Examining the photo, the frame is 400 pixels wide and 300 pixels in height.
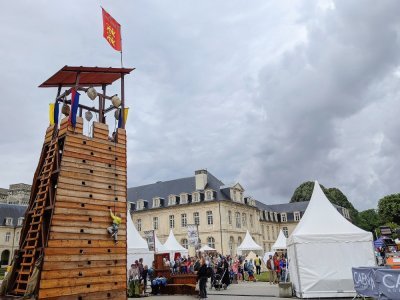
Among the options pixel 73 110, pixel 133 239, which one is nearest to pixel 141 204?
pixel 133 239

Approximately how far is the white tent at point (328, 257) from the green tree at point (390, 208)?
4834 cm

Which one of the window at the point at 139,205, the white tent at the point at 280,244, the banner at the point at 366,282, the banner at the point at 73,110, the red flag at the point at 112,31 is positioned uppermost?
the red flag at the point at 112,31

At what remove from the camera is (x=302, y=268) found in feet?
42.3

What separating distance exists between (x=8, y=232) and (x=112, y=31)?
2086 inches

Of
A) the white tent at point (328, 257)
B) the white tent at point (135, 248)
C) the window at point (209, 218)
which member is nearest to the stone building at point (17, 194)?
the window at point (209, 218)

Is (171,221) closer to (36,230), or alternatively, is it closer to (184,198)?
(184,198)

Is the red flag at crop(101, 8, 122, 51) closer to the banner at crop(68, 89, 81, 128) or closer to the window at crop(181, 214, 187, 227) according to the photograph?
the banner at crop(68, 89, 81, 128)

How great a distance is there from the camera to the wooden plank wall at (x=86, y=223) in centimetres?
896

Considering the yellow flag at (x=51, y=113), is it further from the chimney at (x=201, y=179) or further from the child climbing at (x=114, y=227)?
the chimney at (x=201, y=179)

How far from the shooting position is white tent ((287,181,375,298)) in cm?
1261

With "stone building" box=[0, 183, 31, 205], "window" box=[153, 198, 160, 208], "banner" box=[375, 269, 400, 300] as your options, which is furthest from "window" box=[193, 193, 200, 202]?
"stone building" box=[0, 183, 31, 205]

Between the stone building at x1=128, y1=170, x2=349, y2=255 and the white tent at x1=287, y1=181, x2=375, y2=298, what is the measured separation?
30.0m

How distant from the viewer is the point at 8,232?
180 feet

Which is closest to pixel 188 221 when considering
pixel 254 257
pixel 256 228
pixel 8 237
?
pixel 256 228
